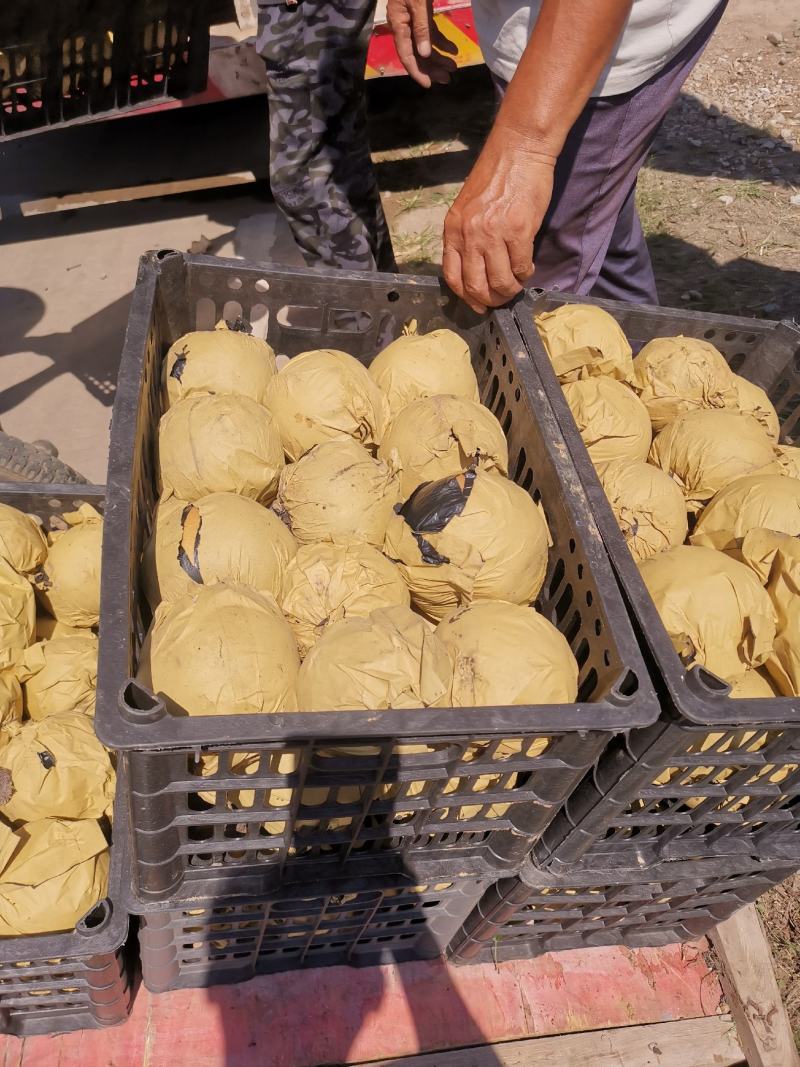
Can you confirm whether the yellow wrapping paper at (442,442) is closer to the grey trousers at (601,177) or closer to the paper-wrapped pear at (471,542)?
the paper-wrapped pear at (471,542)

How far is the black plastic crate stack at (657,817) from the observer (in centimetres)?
120

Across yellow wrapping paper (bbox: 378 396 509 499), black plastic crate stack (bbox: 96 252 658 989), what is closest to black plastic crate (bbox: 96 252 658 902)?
black plastic crate stack (bbox: 96 252 658 989)

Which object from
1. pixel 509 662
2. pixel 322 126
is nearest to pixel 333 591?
pixel 509 662

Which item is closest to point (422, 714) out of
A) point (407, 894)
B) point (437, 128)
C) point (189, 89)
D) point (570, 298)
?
point (407, 894)

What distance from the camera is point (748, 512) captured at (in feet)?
5.28

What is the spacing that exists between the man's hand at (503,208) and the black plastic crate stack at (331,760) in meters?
0.18

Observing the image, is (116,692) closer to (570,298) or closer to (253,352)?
(253,352)

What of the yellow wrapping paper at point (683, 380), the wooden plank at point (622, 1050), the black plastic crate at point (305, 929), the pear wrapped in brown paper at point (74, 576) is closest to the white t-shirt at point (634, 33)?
the yellow wrapping paper at point (683, 380)

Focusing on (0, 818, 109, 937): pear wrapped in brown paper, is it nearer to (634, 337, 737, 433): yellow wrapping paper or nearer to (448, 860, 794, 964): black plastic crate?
(448, 860, 794, 964): black plastic crate

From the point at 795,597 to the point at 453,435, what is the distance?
752 mm

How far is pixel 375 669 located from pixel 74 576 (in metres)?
0.99

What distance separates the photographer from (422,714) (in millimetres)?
1051

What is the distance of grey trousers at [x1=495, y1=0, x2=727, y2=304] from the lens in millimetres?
1966

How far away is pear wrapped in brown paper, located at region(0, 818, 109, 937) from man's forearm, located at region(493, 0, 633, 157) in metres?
1.76
